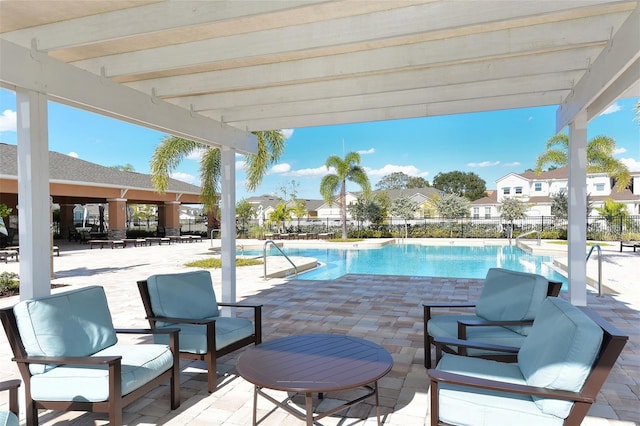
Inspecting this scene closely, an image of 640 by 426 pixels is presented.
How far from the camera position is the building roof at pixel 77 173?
17.0 m

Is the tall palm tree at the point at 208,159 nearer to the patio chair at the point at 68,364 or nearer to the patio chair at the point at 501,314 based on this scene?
the patio chair at the point at 501,314

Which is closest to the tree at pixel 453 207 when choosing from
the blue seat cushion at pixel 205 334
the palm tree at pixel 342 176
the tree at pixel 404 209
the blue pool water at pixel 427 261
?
the tree at pixel 404 209

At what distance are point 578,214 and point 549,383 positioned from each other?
3.76 m

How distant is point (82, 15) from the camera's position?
3180 millimetres

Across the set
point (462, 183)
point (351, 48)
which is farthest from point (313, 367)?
point (462, 183)

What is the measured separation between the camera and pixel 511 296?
12.2 ft

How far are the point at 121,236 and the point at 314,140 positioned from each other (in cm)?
2784

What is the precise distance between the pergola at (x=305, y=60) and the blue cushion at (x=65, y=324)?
1.47 feet

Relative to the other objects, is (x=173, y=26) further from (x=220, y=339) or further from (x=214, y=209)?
(x=214, y=209)

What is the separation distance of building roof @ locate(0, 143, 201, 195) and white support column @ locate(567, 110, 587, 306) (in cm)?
1801

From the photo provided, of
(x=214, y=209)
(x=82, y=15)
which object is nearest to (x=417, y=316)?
(x=82, y=15)

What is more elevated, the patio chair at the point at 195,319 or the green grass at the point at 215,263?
the patio chair at the point at 195,319

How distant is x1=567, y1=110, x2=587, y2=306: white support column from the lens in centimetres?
516

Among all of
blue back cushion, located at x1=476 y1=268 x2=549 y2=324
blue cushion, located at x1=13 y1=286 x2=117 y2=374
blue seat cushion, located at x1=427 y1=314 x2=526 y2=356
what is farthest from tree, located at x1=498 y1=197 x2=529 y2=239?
blue cushion, located at x1=13 y1=286 x2=117 y2=374
